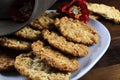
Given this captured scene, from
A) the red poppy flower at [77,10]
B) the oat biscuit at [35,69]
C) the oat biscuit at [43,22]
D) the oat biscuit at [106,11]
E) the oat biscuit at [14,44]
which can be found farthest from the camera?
the oat biscuit at [106,11]

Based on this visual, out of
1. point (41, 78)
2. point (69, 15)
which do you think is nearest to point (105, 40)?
point (69, 15)

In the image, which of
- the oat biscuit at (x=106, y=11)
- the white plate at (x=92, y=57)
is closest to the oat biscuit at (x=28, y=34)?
the white plate at (x=92, y=57)

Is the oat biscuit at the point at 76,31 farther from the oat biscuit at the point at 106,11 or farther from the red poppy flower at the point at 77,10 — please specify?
the oat biscuit at the point at 106,11

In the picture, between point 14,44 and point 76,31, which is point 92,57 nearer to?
point 76,31

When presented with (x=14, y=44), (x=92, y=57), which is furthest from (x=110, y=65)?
(x=14, y=44)

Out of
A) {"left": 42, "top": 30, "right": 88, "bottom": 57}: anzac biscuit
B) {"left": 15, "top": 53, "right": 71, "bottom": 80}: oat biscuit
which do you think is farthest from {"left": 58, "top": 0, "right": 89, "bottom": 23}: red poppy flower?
{"left": 15, "top": 53, "right": 71, "bottom": 80}: oat biscuit

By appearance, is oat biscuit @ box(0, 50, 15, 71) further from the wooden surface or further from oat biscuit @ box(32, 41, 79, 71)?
the wooden surface

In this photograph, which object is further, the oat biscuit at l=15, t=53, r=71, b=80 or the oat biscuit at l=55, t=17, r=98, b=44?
the oat biscuit at l=55, t=17, r=98, b=44
